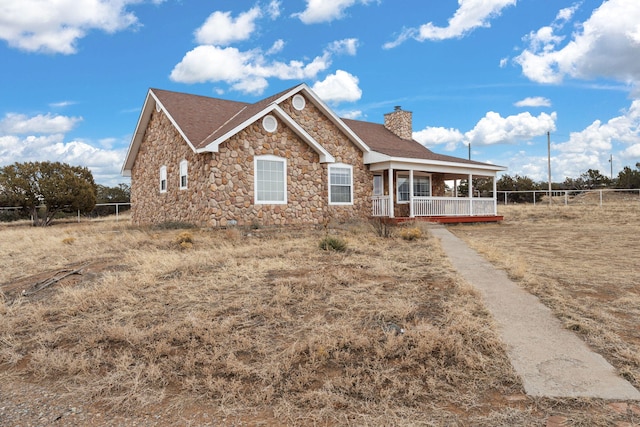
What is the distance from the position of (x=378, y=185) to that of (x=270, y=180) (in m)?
6.41

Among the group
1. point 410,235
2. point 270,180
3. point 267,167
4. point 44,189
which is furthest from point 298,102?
point 44,189

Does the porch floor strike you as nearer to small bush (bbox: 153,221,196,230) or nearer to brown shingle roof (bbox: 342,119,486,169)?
brown shingle roof (bbox: 342,119,486,169)

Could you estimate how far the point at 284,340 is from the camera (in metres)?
5.01

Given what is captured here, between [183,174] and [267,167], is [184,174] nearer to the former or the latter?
[183,174]

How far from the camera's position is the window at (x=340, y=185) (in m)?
18.3

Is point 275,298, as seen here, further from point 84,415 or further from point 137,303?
point 84,415

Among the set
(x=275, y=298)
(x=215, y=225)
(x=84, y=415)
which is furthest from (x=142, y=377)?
(x=215, y=225)

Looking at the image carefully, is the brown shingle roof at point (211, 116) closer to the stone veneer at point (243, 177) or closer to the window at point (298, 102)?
the window at point (298, 102)

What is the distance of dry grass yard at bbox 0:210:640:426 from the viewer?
3.68 meters

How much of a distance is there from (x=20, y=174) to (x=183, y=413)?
28.3m

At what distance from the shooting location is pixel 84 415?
12.2 feet

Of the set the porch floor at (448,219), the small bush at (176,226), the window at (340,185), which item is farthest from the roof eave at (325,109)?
the small bush at (176,226)

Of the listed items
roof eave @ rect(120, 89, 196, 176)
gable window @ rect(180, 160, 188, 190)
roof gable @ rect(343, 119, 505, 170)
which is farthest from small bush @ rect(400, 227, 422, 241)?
roof eave @ rect(120, 89, 196, 176)

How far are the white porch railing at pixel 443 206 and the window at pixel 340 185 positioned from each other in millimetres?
1540
